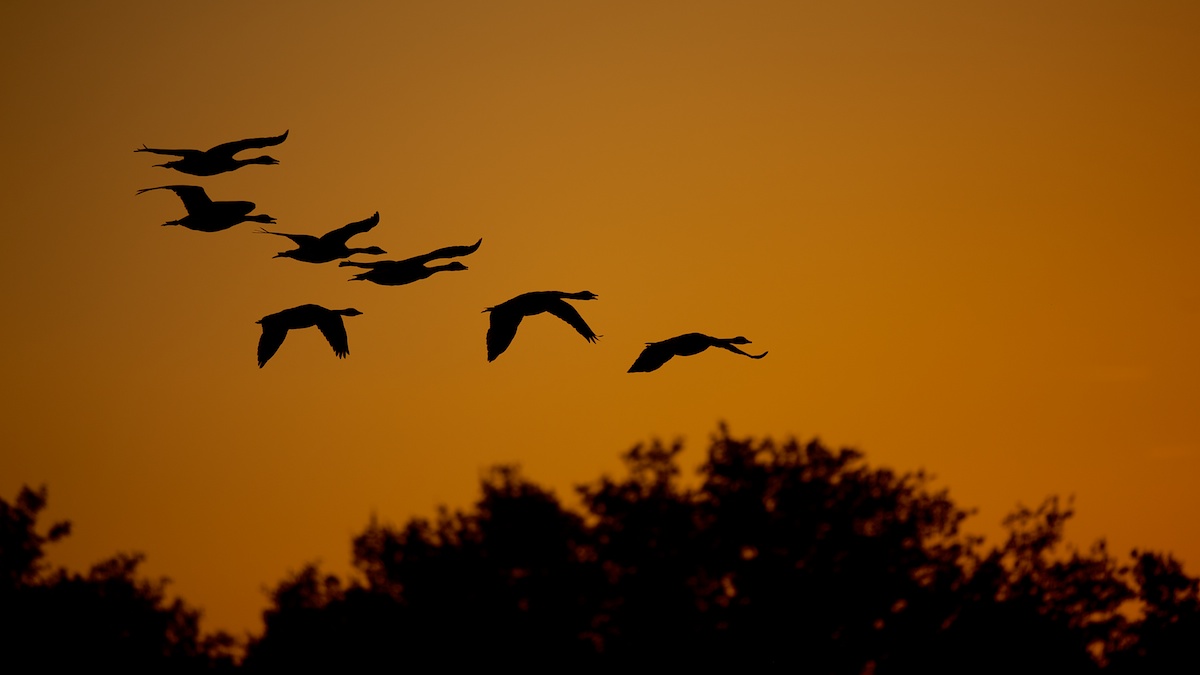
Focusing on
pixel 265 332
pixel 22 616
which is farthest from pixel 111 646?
pixel 265 332

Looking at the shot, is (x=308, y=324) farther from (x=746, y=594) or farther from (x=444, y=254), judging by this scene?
(x=746, y=594)

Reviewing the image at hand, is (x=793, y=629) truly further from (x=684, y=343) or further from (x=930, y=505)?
(x=684, y=343)

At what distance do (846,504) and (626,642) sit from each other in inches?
310

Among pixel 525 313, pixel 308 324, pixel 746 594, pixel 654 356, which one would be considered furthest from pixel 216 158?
pixel 746 594

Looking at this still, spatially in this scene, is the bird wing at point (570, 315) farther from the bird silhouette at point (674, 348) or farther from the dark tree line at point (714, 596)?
the dark tree line at point (714, 596)

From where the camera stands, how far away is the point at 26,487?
4888 centimetres

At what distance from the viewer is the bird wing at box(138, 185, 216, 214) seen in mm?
14266

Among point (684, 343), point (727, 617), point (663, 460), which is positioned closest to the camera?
point (684, 343)

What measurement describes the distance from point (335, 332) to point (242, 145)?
1.96 m

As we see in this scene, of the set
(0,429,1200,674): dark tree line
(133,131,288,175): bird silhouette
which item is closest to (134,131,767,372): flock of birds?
(133,131,288,175): bird silhouette

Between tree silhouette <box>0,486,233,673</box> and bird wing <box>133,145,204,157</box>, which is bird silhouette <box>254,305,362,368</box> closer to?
bird wing <box>133,145,204,157</box>

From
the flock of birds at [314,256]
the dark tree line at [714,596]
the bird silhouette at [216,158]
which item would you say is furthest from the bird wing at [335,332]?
the dark tree line at [714,596]

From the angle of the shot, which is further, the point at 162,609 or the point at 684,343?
the point at 162,609

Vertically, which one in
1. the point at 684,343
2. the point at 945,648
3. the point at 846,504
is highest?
the point at 846,504
